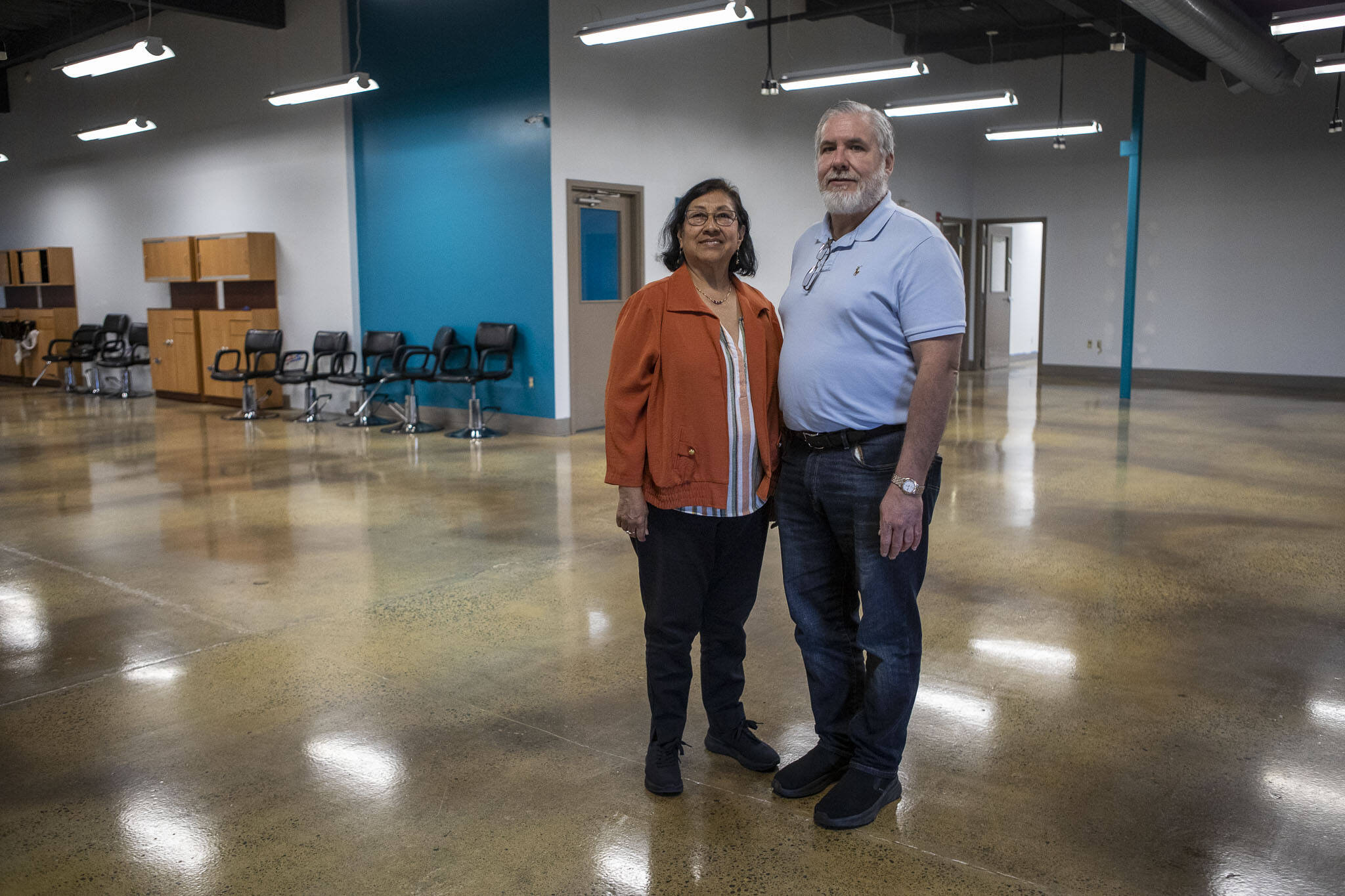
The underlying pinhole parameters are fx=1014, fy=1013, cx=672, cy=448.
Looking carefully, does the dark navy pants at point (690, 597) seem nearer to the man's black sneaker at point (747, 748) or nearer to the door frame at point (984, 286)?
the man's black sneaker at point (747, 748)

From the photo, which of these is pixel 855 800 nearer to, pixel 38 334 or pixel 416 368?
pixel 416 368

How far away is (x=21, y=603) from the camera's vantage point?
13.5 feet

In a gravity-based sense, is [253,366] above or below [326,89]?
below

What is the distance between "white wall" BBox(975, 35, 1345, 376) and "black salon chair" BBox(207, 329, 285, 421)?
983 cm

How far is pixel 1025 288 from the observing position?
1772 cm

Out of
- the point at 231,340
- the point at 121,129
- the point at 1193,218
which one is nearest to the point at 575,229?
the point at 231,340

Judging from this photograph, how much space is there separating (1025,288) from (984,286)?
132 inches

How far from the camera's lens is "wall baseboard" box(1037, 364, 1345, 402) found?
39.1 feet

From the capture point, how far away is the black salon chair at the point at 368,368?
31.0 ft

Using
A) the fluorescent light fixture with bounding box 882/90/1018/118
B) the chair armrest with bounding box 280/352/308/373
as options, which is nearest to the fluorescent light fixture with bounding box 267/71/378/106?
the chair armrest with bounding box 280/352/308/373

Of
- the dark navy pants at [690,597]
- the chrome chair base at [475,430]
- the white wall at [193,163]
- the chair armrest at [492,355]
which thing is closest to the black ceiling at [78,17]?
the white wall at [193,163]

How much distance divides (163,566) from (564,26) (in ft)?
18.6

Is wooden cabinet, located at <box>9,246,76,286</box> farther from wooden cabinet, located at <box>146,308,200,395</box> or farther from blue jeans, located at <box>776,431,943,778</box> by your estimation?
blue jeans, located at <box>776,431,943,778</box>

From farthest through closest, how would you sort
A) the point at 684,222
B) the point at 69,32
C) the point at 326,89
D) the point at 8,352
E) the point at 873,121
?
the point at 8,352 → the point at 69,32 → the point at 326,89 → the point at 684,222 → the point at 873,121
